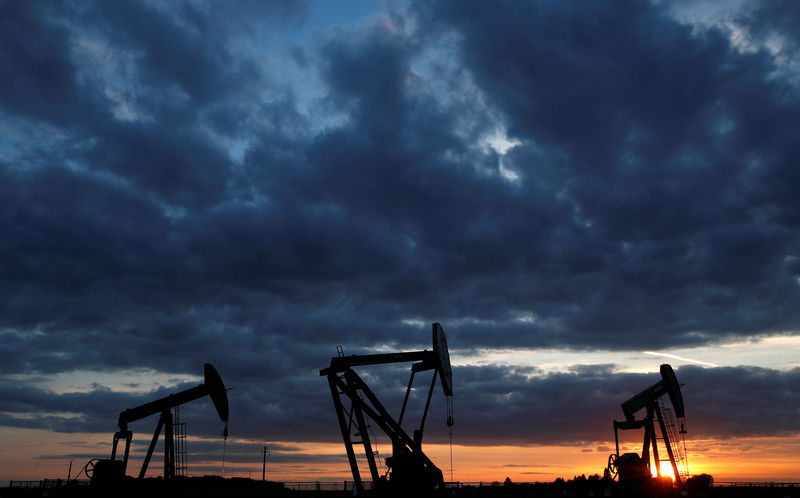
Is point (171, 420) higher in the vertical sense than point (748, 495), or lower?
higher

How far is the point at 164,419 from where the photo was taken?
33031 mm

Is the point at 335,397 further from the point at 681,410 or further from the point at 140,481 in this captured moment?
the point at 681,410

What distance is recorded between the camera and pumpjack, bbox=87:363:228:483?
31.7m

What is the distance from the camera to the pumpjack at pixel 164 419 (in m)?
31.7

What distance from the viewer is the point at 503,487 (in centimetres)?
8106

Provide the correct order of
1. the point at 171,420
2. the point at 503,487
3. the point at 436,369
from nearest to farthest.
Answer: the point at 436,369
the point at 171,420
the point at 503,487

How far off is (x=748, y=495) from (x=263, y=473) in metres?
50.1

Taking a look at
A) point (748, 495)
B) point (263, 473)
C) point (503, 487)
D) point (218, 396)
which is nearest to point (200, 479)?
point (263, 473)

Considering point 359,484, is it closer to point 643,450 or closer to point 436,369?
point 436,369

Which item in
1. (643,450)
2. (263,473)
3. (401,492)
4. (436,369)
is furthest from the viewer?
(263,473)

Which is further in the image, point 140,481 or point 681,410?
point 681,410

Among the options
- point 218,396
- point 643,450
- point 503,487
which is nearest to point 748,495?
point 503,487

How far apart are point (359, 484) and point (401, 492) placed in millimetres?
5197

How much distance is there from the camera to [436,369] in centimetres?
3002
